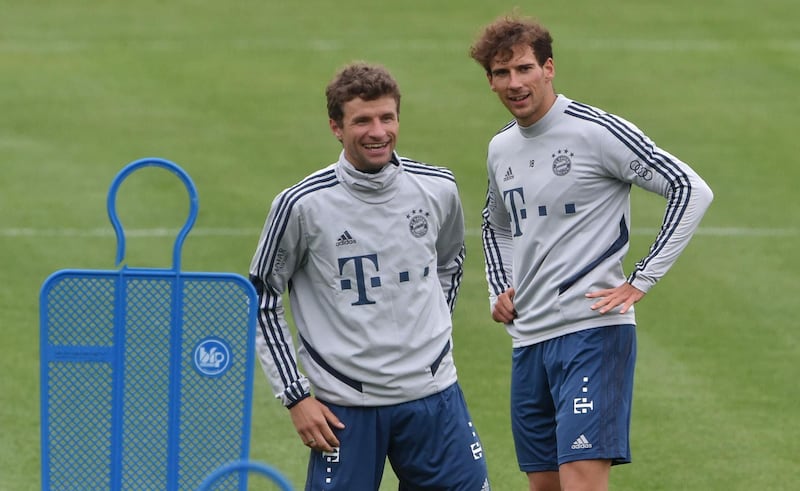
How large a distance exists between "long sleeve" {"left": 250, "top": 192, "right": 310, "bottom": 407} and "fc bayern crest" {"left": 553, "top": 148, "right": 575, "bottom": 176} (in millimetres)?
1238

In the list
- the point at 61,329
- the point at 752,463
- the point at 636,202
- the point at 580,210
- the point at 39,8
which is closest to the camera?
the point at 61,329

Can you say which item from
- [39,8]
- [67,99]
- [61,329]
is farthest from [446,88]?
[61,329]

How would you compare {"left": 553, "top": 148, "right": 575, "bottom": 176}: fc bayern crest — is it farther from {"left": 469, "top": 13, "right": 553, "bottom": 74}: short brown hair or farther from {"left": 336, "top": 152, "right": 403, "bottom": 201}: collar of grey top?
{"left": 336, "top": 152, "right": 403, "bottom": 201}: collar of grey top

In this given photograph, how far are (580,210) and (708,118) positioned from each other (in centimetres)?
1065

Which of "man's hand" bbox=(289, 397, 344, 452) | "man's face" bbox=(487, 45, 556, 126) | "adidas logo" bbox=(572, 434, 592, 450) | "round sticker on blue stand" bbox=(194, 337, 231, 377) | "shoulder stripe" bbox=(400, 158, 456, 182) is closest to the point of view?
"round sticker on blue stand" bbox=(194, 337, 231, 377)

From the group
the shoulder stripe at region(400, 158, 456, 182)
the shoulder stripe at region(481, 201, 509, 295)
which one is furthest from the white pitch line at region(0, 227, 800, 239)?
the shoulder stripe at region(400, 158, 456, 182)

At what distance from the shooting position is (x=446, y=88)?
18031 mm

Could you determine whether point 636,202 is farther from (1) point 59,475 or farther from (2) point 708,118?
(1) point 59,475

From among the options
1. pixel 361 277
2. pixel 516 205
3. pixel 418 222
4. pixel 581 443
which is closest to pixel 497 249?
pixel 516 205

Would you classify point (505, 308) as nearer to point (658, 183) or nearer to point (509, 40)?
point (658, 183)

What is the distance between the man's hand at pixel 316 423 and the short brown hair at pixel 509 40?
66.0 inches

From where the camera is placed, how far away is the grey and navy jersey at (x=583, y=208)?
261 inches

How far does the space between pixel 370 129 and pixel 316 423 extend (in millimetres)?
1079

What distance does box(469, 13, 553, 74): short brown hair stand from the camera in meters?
6.70
